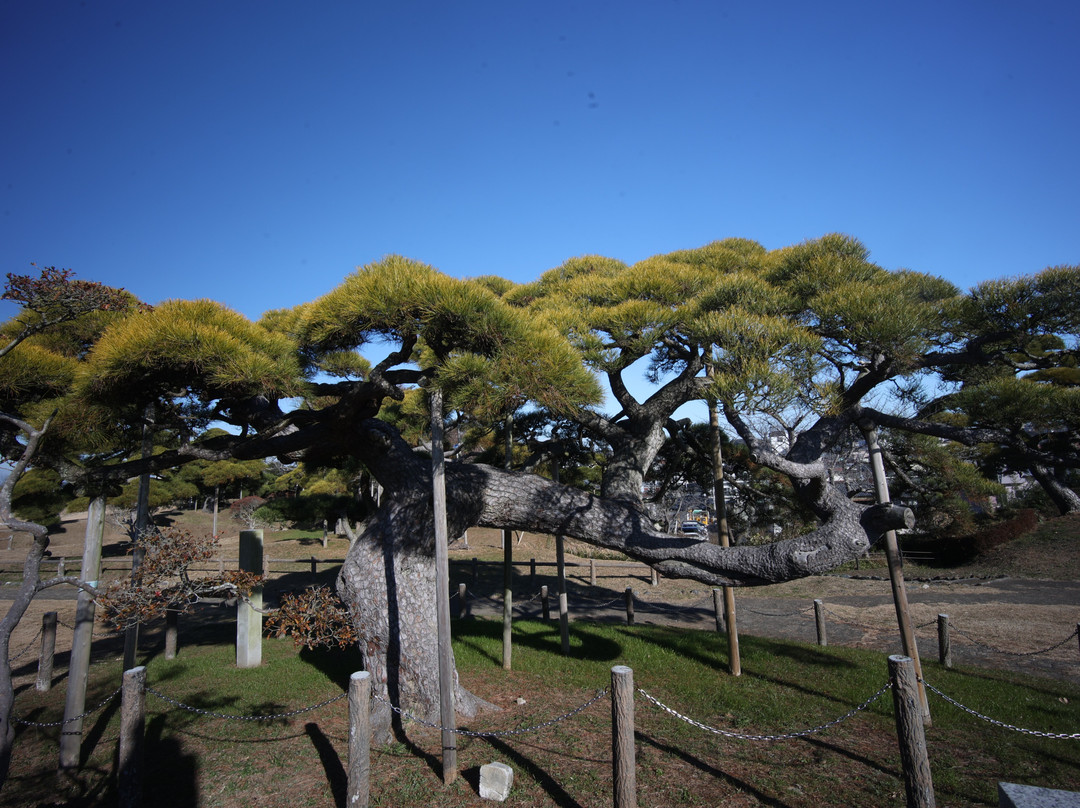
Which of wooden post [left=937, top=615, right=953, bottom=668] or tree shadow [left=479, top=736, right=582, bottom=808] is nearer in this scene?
tree shadow [left=479, top=736, right=582, bottom=808]

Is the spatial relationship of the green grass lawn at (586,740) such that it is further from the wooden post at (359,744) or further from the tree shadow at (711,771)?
the wooden post at (359,744)

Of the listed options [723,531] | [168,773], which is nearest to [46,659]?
[168,773]

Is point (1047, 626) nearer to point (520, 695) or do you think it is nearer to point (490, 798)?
point (520, 695)

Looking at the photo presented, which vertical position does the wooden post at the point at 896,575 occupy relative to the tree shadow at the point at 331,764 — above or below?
above

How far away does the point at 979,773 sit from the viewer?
14.1 ft

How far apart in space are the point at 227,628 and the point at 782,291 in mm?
11581

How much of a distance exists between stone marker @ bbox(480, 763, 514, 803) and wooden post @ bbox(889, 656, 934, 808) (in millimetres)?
2715

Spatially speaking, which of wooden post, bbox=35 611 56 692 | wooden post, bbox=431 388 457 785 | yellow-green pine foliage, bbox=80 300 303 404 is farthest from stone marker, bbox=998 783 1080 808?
wooden post, bbox=35 611 56 692

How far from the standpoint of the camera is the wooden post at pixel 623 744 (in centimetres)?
362

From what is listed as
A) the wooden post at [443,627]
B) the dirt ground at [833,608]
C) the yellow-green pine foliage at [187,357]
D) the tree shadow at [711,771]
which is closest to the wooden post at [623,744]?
the tree shadow at [711,771]

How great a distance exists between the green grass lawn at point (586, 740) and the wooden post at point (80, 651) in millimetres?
248

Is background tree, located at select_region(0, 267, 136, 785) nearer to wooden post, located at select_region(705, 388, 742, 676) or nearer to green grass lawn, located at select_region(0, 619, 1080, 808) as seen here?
green grass lawn, located at select_region(0, 619, 1080, 808)

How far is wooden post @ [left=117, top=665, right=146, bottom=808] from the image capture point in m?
4.15

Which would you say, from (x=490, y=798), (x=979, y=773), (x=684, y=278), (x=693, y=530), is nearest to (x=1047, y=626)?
(x=979, y=773)
